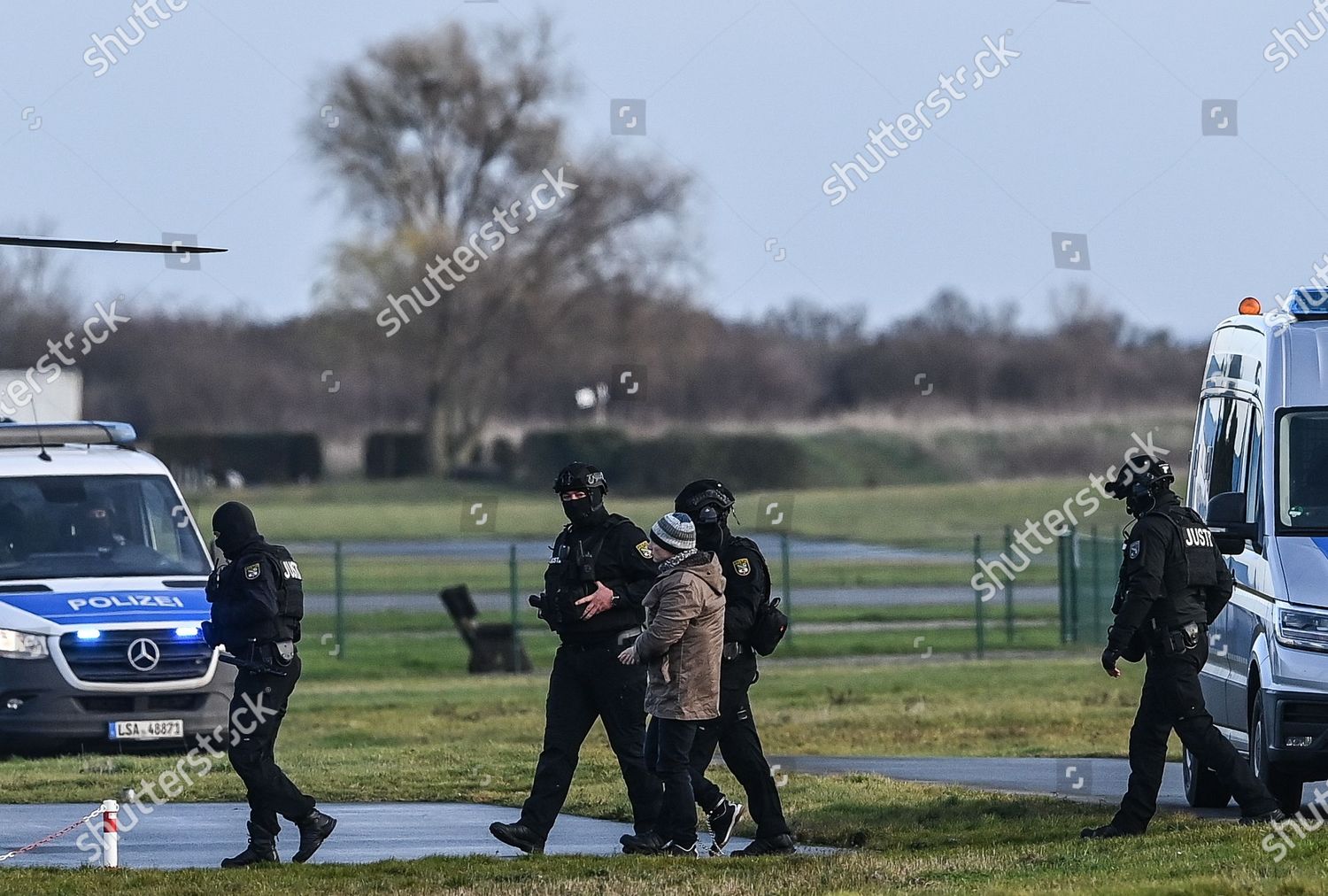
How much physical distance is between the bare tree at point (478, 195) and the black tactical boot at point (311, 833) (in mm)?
33328

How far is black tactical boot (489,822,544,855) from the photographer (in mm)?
9508

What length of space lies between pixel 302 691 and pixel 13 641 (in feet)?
27.0

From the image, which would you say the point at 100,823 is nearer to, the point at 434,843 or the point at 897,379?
the point at 434,843

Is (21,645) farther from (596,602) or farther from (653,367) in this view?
(653,367)

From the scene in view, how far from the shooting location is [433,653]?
1029 inches

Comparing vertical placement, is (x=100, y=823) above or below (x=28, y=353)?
below

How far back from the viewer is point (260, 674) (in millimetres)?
9516

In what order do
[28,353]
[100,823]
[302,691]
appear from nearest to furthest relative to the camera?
[100,823] < [302,691] < [28,353]

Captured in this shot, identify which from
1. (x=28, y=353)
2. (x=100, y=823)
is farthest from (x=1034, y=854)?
(x=28, y=353)

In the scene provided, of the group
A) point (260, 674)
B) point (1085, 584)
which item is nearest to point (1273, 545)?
point (260, 674)

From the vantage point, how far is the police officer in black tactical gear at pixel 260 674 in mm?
9484

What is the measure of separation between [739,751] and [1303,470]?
129 inches

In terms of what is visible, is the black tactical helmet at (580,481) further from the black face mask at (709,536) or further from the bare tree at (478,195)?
the bare tree at (478,195)

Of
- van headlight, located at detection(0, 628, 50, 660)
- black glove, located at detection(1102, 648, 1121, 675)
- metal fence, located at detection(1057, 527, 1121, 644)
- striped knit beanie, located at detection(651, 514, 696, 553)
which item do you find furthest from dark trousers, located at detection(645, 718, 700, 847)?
metal fence, located at detection(1057, 527, 1121, 644)
